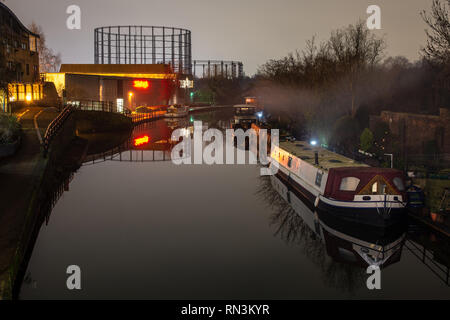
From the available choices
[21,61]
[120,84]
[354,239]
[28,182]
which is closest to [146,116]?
[120,84]

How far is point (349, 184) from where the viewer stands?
86.8 ft

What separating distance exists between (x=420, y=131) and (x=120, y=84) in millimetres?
66076

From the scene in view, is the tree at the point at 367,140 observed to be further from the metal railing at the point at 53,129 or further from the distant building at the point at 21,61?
the distant building at the point at 21,61

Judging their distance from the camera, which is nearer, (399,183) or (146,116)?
(399,183)

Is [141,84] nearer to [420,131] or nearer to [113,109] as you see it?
[113,109]

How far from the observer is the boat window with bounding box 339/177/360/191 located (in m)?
26.2

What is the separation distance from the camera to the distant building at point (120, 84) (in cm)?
8247

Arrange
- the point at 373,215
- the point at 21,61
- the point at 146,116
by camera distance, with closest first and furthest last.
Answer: the point at 373,215 → the point at 21,61 → the point at 146,116

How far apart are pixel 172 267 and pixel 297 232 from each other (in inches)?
323

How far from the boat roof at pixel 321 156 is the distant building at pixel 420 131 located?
8.49 meters

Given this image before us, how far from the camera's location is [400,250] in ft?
78.4

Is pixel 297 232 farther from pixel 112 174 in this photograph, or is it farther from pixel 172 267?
pixel 112 174

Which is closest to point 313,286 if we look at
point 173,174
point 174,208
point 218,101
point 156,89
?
point 174,208
